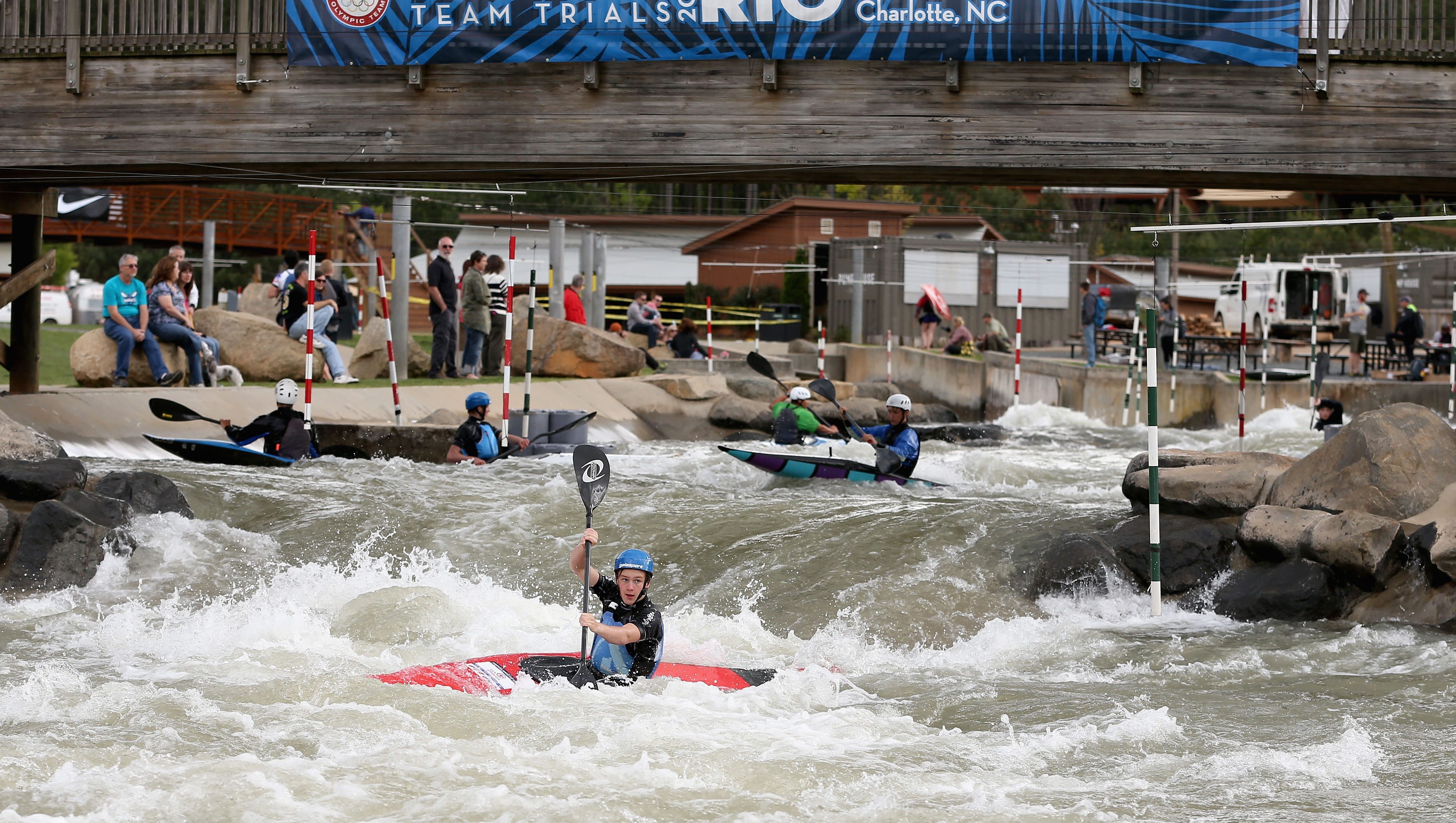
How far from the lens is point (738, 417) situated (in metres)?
18.6

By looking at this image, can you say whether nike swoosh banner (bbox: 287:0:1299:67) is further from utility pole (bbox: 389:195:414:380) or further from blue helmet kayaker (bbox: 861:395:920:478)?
utility pole (bbox: 389:195:414:380)

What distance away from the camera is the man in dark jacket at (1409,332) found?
76.9ft

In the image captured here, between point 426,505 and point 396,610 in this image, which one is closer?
point 396,610

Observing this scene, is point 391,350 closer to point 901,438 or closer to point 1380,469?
point 901,438

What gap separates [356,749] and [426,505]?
5566 millimetres

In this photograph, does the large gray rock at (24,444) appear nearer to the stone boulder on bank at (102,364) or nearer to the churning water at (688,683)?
the churning water at (688,683)

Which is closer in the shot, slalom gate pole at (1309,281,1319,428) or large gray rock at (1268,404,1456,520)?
large gray rock at (1268,404,1456,520)

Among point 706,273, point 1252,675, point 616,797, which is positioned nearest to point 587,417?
point 1252,675

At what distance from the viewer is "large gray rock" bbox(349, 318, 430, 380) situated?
17.6 metres

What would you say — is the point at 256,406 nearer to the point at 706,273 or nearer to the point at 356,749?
the point at 356,749

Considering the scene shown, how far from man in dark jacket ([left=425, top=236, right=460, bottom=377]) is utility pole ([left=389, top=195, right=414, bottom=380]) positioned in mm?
308

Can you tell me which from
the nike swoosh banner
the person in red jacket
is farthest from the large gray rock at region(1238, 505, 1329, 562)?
the person in red jacket

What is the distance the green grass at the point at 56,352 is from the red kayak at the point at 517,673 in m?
9.86

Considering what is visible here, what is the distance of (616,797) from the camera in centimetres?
545
